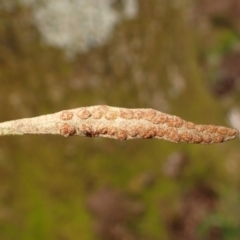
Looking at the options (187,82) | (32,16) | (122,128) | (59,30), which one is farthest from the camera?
(187,82)

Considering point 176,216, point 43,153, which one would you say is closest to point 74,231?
point 43,153

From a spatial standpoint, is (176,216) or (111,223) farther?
(176,216)

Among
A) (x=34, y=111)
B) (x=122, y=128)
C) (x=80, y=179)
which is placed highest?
(x=34, y=111)

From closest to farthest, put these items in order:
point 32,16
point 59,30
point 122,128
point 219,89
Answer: point 122,128, point 32,16, point 59,30, point 219,89

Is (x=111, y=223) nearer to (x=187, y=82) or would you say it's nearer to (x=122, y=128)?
(x=187, y=82)

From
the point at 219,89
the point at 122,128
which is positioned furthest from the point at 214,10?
the point at 122,128

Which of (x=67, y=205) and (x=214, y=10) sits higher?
(x=214, y=10)

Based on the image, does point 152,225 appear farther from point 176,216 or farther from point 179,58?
point 179,58
